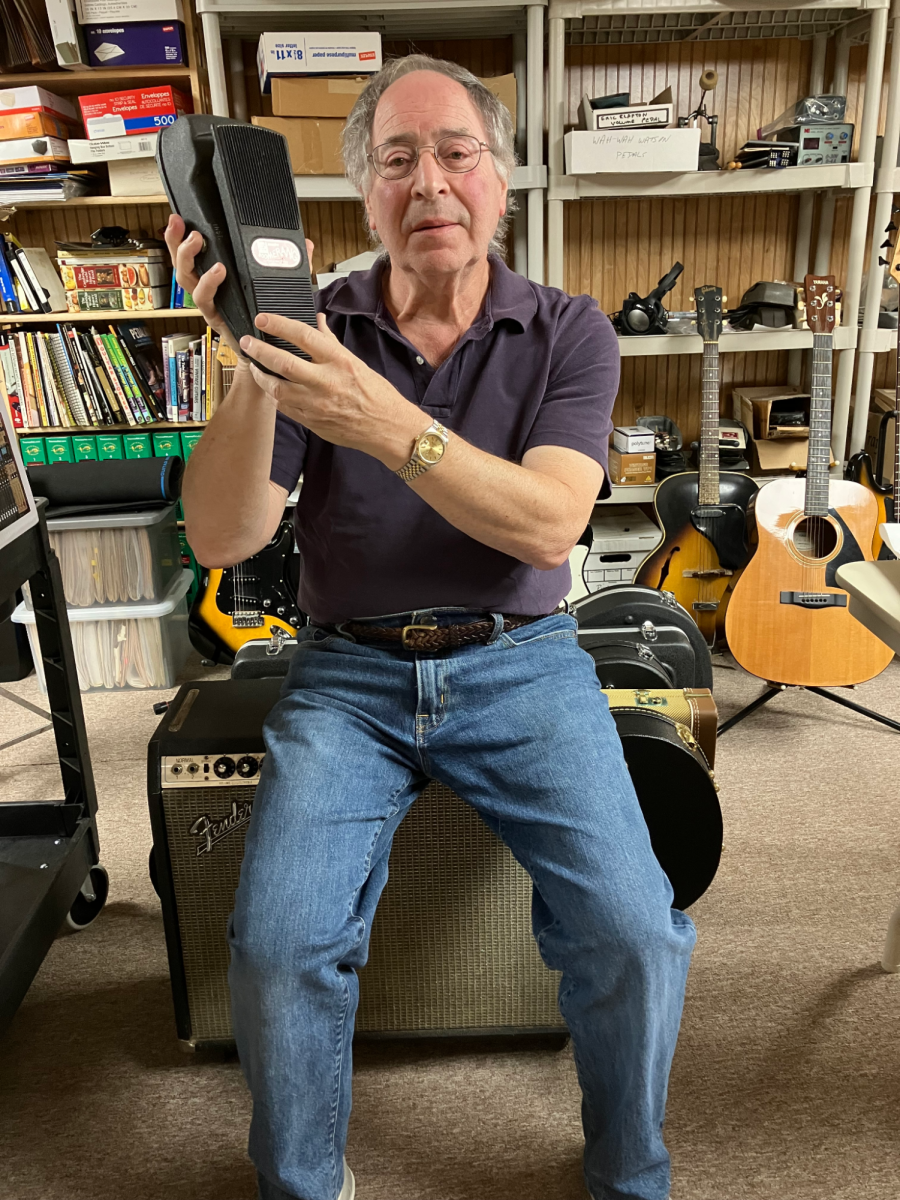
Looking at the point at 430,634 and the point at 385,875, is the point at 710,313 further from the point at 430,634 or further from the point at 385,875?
the point at 385,875

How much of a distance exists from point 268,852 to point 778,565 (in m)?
1.71

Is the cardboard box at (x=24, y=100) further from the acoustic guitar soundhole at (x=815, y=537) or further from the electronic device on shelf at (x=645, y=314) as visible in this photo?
the acoustic guitar soundhole at (x=815, y=537)

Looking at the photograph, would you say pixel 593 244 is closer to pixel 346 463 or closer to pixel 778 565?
pixel 778 565

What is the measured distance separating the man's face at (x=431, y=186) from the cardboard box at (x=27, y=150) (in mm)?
1939

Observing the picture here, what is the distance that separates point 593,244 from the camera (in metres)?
3.15

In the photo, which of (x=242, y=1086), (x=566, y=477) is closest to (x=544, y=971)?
(x=242, y=1086)

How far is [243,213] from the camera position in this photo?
0.91 metres

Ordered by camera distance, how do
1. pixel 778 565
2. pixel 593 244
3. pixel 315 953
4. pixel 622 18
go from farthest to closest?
pixel 593 244 → pixel 622 18 → pixel 778 565 → pixel 315 953

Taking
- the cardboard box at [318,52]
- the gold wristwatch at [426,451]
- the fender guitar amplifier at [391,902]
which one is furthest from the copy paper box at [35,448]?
the gold wristwatch at [426,451]

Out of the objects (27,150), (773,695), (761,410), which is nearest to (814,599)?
(773,695)

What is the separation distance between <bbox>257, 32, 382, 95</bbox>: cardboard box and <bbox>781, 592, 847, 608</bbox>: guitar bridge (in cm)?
186

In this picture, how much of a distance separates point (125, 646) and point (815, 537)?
198cm

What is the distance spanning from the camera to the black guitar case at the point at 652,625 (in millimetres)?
1735

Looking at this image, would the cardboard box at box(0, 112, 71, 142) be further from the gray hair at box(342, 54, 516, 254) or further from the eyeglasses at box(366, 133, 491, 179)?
the eyeglasses at box(366, 133, 491, 179)
